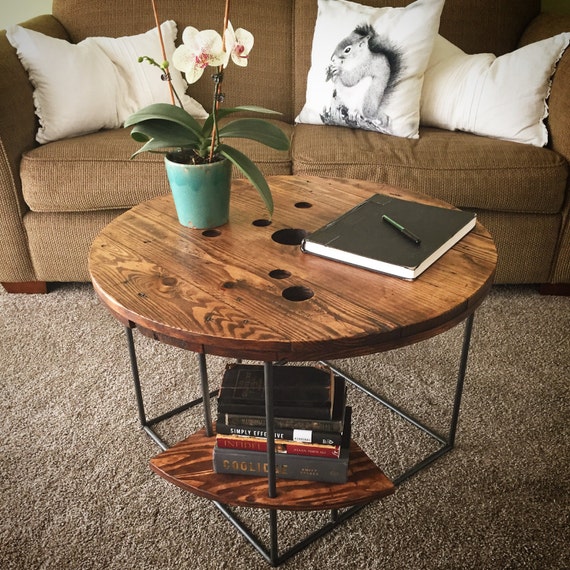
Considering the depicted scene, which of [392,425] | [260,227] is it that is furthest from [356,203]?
[392,425]

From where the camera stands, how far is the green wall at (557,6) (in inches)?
93.5

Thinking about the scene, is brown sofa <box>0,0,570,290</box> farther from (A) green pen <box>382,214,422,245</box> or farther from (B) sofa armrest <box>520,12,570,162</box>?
(A) green pen <box>382,214,422,245</box>

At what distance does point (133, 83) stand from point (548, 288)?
1564 millimetres

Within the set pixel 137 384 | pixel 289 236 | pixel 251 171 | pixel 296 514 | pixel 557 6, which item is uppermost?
pixel 557 6

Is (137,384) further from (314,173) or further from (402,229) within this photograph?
(314,173)

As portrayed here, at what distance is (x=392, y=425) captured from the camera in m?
1.35

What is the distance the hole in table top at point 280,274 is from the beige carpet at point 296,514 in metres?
0.49

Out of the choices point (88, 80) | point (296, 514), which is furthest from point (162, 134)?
point (88, 80)

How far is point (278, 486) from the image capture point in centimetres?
102

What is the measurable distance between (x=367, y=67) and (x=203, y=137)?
0.98 m

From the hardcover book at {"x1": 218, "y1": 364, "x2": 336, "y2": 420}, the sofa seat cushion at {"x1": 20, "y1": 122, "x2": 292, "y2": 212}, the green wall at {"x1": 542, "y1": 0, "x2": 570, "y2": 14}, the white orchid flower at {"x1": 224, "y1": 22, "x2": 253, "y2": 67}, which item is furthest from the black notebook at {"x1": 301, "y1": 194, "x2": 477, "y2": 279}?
the green wall at {"x1": 542, "y1": 0, "x2": 570, "y2": 14}

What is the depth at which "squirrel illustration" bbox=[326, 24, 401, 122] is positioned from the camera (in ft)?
6.15

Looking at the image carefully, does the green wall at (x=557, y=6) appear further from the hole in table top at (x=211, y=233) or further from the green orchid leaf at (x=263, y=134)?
the hole in table top at (x=211, y=233)

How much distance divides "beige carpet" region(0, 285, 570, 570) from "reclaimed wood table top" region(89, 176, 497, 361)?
457 millimetres
